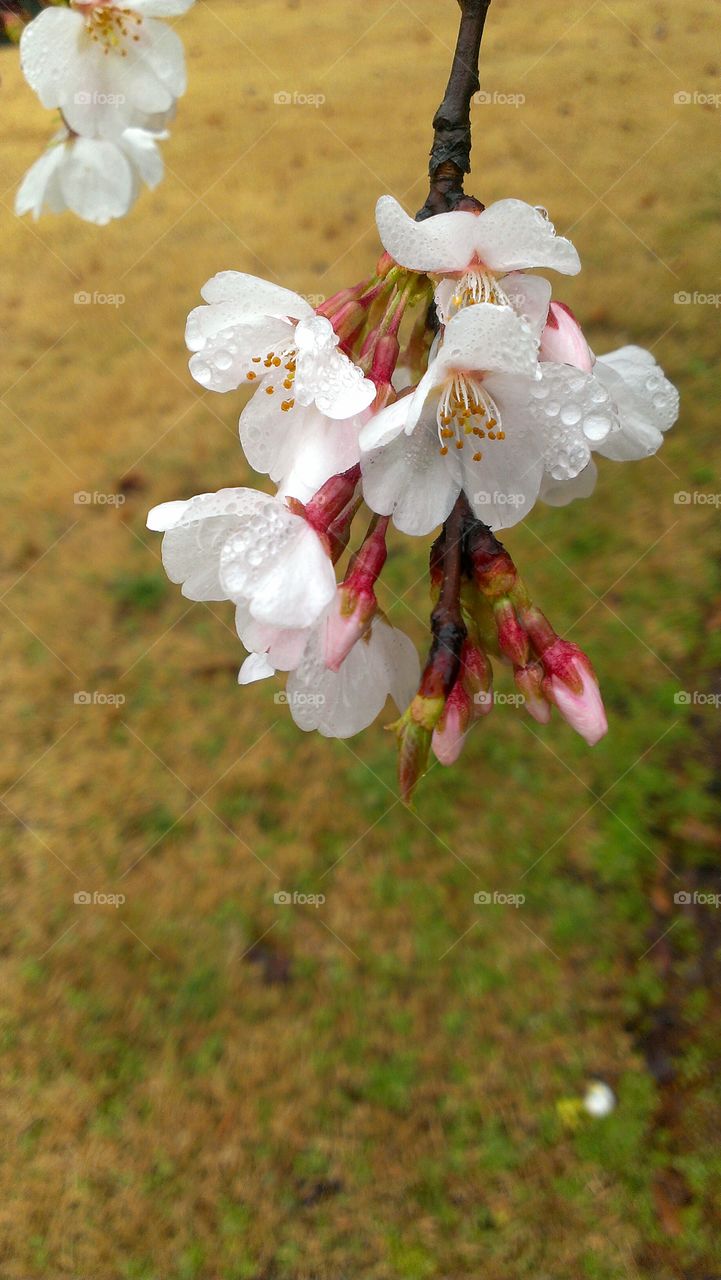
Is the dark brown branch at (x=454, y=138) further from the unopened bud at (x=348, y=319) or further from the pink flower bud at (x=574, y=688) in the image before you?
the pink flower bud at (x=574, y=688)

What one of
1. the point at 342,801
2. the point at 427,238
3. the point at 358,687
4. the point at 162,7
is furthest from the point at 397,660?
the point at 342,801

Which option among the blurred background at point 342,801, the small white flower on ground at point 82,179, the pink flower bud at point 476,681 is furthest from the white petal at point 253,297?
the blurred background at point 342,801

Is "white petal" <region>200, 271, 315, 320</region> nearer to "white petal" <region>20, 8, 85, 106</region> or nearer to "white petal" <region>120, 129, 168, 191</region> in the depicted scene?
"white petal" <region>20, 8, 85, 106</region>

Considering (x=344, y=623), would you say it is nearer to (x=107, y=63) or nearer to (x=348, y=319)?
(x=348, y=319)

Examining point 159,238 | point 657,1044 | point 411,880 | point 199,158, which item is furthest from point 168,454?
point 657,1044

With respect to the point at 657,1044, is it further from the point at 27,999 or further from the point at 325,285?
the point at 325,285

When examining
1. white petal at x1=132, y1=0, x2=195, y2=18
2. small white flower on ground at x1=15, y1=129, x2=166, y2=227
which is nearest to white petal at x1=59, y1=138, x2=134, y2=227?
small white flower on ground at x1=15, y1=129, x2=166, y2=227
